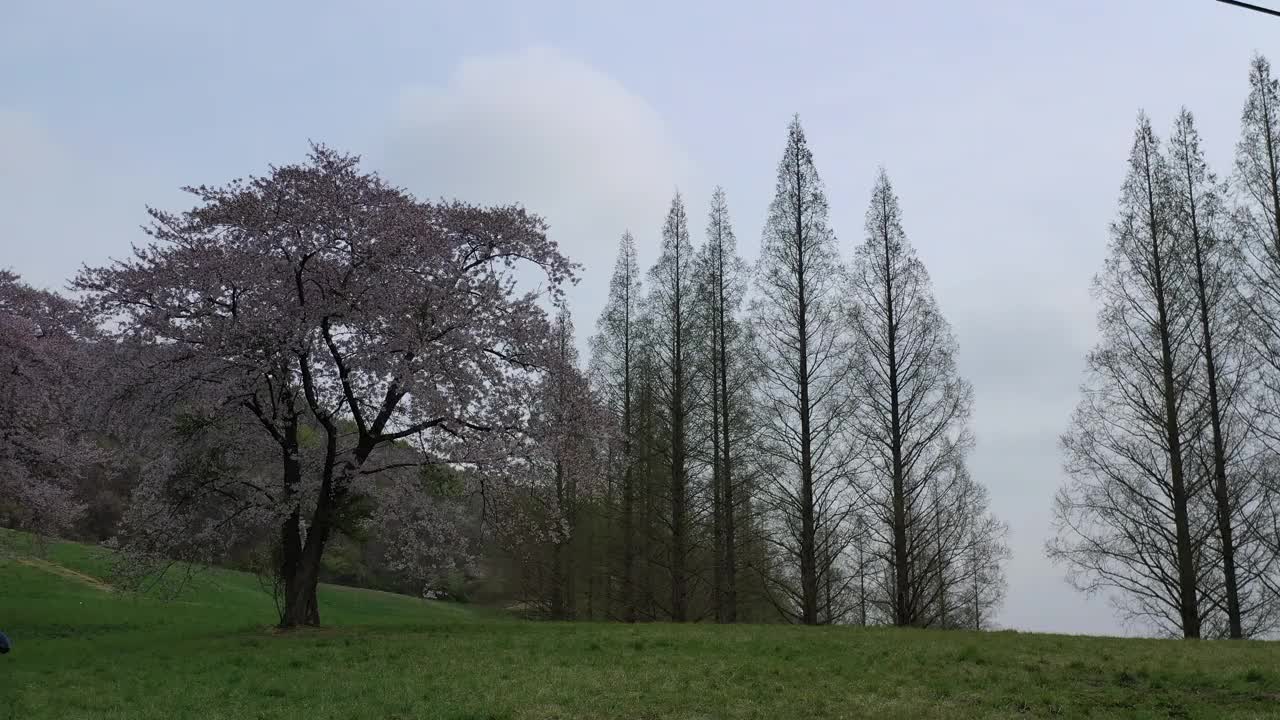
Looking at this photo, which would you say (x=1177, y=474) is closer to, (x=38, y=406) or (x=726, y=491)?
(x=726, y=491)

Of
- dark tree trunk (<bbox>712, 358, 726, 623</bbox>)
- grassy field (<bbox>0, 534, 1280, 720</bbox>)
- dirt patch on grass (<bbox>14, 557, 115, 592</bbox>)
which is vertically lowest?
dirt patch on grass (<bbox>14, 557, 115, 592</bbox>)

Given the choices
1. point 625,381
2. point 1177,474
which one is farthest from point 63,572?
point 1177,474

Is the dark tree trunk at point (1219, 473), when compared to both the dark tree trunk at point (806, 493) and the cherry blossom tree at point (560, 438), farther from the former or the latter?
the cherry blossom tree at point (560, 438)

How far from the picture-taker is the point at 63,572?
36188mm

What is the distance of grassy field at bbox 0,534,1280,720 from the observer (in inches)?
402

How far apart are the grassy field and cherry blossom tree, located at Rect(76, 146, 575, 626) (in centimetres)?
360

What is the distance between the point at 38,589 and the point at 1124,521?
117 feet

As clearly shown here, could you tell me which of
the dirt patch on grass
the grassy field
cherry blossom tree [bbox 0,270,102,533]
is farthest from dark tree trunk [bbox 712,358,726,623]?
the dirt patch on grass

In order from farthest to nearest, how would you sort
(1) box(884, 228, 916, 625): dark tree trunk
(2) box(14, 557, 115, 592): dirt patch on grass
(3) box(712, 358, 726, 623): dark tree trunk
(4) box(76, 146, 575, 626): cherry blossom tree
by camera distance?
(2) box(14, 557, 115, 592): dirt patch on grass → (3) box(712, 358, 726, 623): dark tree trunk → (1) box(884, 228, 916, 625): dark tree trunk → (4) box(76, 146, 575, 626): cherry blossom tree

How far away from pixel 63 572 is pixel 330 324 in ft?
83.5

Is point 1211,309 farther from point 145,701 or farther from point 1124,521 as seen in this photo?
point 145,701

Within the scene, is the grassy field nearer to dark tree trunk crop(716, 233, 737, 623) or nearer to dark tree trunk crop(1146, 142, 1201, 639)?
dark tree trunk crop(1146, 142, 1201, 639)

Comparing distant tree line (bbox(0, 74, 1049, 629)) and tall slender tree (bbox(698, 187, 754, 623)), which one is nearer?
distant tree line (bbox(0, 74, 1049, 629))

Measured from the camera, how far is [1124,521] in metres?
22.2
